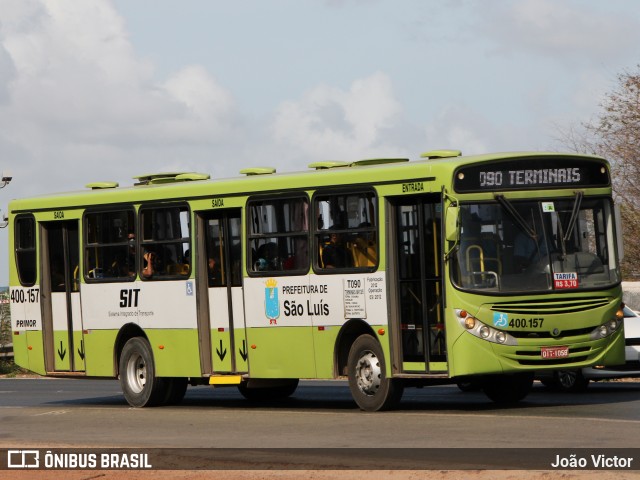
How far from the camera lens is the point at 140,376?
23.6 meters

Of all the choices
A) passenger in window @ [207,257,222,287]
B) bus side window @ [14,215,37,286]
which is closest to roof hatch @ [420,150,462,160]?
passenger in window @ [207,257,222,287]

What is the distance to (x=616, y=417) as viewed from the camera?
17844 mm

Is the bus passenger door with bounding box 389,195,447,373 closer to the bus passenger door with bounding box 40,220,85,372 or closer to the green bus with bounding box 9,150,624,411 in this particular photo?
the green bus with bounding box 9,150,624,411

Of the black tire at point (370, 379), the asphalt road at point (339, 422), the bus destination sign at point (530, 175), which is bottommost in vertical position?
the asphalt road at point (339, 422)

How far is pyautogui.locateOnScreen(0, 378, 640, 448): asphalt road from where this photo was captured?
16047 mm

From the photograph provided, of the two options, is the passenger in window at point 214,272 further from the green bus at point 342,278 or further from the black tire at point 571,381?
the black tire at point 571,381

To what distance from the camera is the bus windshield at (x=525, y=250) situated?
1883cm

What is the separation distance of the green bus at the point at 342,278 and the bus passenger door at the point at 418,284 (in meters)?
0.02

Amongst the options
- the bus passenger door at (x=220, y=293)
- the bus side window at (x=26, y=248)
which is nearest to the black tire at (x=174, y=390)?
the bus passenger door at (x=220, y=293)

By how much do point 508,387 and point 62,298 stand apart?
7529 millimetres

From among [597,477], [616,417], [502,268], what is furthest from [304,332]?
[597,477]

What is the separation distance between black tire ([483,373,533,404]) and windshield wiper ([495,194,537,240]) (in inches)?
103

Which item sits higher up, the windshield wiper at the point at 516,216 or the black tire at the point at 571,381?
the windshield wiper at the point at 516,216

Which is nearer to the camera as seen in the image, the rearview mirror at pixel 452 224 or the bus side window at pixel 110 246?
the rearview mirror at pixel 452 224
